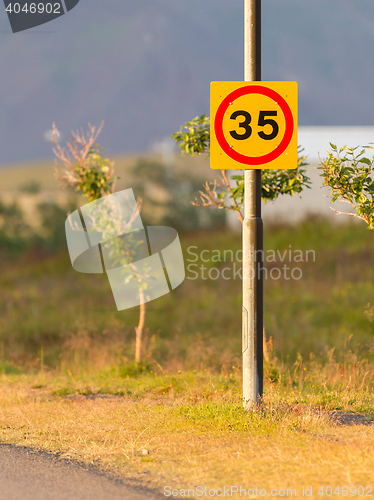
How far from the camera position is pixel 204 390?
8.05 m

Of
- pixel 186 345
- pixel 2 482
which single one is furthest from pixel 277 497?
pixel 186 345

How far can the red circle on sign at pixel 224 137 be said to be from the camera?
659cm

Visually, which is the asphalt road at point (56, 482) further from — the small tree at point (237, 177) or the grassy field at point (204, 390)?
the small tree at point (237, 177)

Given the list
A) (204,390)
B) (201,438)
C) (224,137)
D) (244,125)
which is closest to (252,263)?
(224,137)

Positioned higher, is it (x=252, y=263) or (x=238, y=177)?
(x=238, y=177)

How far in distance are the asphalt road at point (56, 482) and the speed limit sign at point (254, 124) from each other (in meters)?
3.75

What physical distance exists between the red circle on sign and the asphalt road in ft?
12.8

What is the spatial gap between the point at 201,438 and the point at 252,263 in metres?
2.12

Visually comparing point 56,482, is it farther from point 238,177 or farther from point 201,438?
point 238,177

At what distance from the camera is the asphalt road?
180 inches

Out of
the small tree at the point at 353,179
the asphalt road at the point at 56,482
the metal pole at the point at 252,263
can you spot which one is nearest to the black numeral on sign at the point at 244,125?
the metal pole at the point at 252,263

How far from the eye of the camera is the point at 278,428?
19.8ft

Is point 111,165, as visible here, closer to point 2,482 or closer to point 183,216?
point 2,482

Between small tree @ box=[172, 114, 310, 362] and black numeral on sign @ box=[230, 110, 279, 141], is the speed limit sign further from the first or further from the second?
small tree @ box=[172, 114, 310, 362]
